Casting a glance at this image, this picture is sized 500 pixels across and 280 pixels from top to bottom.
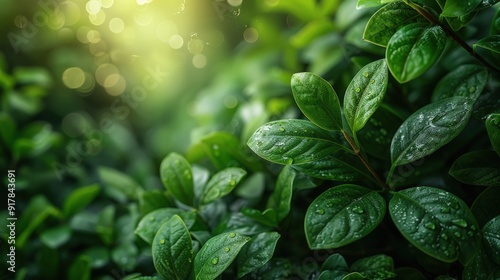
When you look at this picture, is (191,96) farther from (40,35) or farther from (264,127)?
(264,127)

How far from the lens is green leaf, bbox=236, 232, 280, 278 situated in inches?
27.7

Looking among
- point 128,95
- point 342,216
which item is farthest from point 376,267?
point 128,95

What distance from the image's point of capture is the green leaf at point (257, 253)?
0.70 meters

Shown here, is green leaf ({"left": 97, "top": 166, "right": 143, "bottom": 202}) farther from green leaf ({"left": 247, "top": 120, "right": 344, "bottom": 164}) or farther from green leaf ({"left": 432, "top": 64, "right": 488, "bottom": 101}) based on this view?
green leaf ({"left": 432, "top": 64, "right": 488, "bottom": 101})

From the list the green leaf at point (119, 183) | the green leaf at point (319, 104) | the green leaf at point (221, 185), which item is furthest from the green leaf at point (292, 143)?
the green leaf at point (119, 183)

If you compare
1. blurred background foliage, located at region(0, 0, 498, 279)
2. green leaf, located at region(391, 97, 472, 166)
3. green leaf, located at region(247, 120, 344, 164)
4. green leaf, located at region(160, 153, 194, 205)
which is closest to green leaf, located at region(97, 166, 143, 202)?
blurred background foliage, located at region(0, 0, 498, 279)

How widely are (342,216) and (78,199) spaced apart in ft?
2.36

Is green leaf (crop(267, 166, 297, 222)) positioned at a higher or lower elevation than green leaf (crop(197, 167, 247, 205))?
lower

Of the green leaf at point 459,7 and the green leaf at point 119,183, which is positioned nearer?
the green leaf at point 459,7

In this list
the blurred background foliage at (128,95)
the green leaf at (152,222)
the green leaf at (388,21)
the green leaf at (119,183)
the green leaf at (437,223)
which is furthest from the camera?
the green leaf at (119,183)

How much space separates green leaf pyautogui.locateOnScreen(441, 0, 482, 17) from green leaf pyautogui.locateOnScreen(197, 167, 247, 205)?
0.40m

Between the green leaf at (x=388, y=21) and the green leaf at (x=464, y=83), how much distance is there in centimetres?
15

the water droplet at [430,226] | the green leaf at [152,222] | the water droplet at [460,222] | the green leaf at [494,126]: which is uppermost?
the green leaf at [152,222]

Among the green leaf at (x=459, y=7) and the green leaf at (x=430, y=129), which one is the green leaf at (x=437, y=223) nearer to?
the green leaf at (x=430, y=129)
